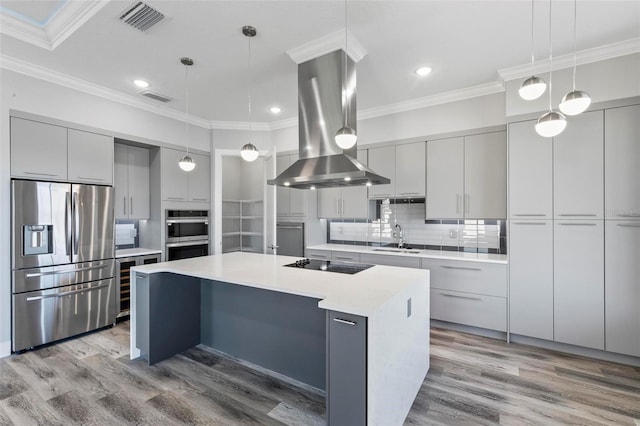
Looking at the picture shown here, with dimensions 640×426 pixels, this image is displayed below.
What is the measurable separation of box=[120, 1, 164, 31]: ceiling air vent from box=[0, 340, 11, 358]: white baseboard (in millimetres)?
3167

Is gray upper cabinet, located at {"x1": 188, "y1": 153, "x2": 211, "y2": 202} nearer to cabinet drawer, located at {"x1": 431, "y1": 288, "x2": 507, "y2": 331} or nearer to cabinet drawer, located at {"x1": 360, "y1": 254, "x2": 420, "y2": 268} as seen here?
cabinet drawer, located at {"x1": 360, "y1": 254, "x2": 420, "y2": 268}

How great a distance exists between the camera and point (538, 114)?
10.0 feet

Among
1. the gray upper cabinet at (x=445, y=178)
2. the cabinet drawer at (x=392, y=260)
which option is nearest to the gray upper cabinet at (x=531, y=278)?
the gray upper cabinet at (x=445, y=178)

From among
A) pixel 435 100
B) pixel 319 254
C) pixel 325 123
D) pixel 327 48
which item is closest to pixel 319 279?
pixel 325 123

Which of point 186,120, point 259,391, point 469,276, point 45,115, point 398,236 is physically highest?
point 186,120

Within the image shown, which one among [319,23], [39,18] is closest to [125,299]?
[39,18]

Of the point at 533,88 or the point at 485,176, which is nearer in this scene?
the point at 533,88

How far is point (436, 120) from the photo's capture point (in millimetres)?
3969

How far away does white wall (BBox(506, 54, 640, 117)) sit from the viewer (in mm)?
2717

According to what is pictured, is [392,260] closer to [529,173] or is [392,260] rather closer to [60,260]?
[529,173]

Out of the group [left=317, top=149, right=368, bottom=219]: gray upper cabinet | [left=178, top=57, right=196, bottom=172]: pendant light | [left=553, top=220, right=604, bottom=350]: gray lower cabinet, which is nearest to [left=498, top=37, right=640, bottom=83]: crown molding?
[left=553, top=220, right=604, bottom=350]: gray lower cabinet

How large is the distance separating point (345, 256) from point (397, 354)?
2.38m

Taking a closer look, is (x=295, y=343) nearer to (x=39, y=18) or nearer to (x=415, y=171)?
(x=415, y=171)

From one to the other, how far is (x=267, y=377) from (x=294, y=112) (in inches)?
137
